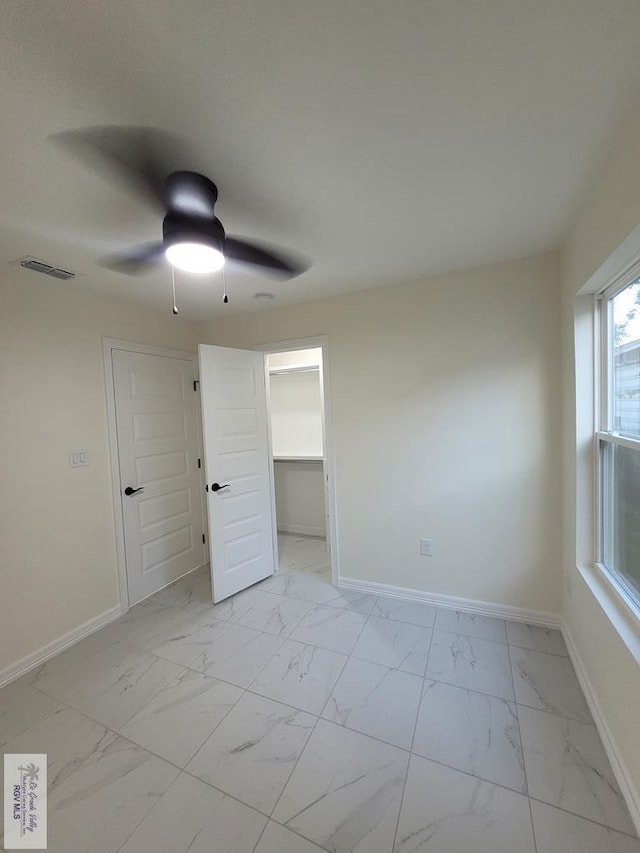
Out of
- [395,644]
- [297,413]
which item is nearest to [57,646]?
[395,644]

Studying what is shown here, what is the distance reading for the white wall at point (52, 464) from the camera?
2031 millimetres

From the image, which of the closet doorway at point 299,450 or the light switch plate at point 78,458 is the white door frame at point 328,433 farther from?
the light switch plate at point 78,458

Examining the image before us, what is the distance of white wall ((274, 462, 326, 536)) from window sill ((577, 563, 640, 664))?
108 inches

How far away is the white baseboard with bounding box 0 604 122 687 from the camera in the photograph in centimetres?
198

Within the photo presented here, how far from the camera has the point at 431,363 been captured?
247cm

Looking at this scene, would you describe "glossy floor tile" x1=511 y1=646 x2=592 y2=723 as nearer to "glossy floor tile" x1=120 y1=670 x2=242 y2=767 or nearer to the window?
the window

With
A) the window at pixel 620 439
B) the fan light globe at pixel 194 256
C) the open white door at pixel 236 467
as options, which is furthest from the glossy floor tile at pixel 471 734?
the fan light globe at pixel 194 256

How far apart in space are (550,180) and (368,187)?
0.75 m

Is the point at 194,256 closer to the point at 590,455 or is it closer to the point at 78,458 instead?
the point at 78,458

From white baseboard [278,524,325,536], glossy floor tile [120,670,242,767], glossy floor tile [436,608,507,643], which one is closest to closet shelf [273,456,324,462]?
white baseboard [278,524,325,536]

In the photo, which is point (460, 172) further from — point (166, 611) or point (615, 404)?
point (166, 611)

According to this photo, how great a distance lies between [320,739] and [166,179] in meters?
2.43

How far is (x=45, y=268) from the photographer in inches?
79.5

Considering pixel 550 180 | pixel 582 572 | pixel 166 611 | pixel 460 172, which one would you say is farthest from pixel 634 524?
pixel 166 611
